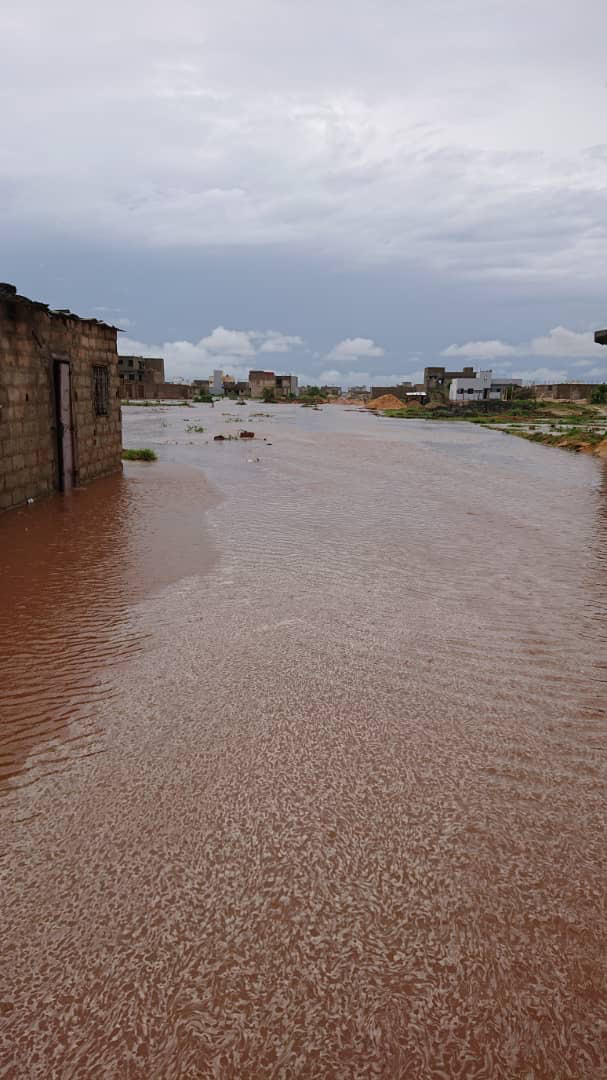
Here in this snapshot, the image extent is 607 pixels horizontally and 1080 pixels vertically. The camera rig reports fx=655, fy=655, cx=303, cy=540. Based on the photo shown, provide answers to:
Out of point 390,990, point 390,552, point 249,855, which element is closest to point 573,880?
point 390,990

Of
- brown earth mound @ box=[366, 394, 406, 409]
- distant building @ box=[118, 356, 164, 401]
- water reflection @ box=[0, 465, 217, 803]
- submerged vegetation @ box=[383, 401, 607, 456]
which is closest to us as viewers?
water reflection @ box=[0, 465, 217, 803]

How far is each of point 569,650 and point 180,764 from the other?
11.9 ft

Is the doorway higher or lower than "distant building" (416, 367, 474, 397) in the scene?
lower

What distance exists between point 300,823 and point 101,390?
14.1 m

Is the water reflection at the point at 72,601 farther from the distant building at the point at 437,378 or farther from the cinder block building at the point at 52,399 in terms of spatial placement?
the distant building at the point at 437,378

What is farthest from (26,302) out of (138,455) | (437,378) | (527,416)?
(437,378)

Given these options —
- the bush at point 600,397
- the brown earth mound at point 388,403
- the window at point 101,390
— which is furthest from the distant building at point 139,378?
the window at point 101,390

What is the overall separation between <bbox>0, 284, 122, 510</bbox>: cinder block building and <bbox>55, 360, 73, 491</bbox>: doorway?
0.02 metres

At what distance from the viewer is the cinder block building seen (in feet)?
35.3

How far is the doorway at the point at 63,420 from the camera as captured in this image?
1294 centimetres

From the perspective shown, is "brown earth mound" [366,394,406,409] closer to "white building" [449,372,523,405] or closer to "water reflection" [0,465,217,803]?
"white building" [449,372,523,405]

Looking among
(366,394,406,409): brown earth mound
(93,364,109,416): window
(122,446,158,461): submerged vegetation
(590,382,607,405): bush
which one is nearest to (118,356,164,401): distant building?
(366,394,406,409): brown earth mound

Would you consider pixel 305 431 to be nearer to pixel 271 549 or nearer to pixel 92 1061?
pixel 271 549

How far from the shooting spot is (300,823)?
11.1ft
